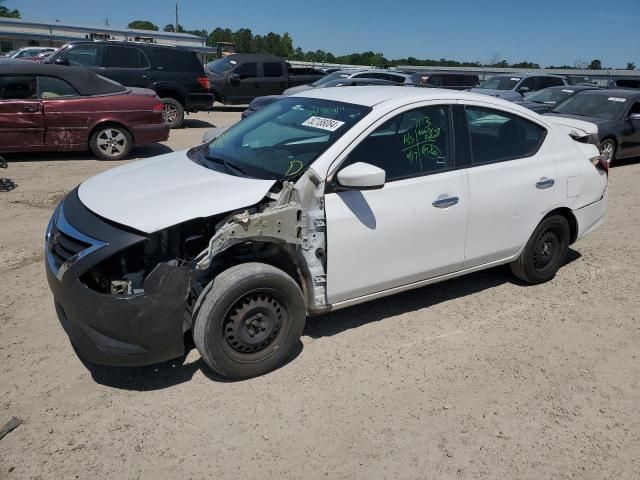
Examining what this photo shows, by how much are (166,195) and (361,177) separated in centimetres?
120

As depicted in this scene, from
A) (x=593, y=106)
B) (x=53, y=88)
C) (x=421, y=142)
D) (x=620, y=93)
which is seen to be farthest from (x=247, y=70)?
(x=421, y=142)

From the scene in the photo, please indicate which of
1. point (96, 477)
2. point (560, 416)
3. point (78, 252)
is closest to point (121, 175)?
point (78, 252)

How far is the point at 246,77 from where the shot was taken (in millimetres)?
17594

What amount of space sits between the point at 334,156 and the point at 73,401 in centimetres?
214

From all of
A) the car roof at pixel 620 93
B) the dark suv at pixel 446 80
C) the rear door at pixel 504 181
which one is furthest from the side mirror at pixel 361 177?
the dark suv at pixel 446 80

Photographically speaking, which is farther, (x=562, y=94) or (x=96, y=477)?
(x=562, y=94)

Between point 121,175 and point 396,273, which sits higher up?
point 121,175

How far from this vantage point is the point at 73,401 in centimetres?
309

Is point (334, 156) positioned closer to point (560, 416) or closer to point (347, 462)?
point (347, 462)

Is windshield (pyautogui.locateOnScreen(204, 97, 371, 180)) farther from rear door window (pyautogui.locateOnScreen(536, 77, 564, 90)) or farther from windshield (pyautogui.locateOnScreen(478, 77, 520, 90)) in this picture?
rear door window (pyautogui.locateOnScreen(536, 77, 564, 90))

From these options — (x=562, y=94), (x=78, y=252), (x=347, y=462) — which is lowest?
(x=347, y=462)

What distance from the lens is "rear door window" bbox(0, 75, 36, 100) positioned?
8.23m

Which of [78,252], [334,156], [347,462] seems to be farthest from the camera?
[334,156]

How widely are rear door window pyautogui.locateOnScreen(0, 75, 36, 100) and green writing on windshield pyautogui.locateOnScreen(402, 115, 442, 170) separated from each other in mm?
7043
